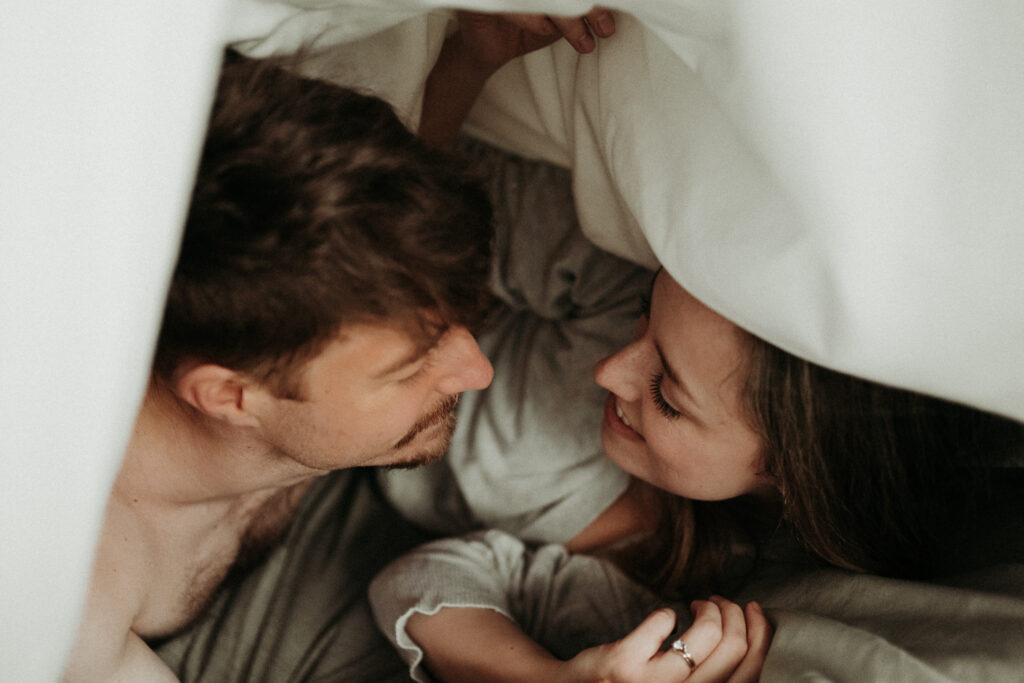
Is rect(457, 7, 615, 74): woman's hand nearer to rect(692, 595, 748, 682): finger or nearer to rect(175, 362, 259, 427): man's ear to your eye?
rect(175, 362, 259, 427): man's ear

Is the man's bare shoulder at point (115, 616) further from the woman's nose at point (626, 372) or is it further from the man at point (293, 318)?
the woman's nose at point (626, 372)

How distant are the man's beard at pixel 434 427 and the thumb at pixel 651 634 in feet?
0.95

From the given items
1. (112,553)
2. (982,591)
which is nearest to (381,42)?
(112,553)

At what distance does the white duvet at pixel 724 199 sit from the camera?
53 centimetres

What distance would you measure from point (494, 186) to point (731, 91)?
0.63 meters

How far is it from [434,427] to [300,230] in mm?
301

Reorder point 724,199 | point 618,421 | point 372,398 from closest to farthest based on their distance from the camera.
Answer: point 724,199 → point 372,398 → point 618,421

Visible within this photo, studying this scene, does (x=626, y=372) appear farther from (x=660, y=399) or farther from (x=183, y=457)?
(x=183, y=457)

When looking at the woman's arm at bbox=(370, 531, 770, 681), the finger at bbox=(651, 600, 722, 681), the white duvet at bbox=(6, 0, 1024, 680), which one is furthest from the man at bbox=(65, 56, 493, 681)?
the finger at bbox=(651, 600, 722, 681)

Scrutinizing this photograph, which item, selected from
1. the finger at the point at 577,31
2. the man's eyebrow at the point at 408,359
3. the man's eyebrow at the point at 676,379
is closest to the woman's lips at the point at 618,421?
the man's eyebrow at the point at 676,379

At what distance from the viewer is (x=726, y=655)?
2.93 ft

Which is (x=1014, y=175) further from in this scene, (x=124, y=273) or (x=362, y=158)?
(x=124, y=273)

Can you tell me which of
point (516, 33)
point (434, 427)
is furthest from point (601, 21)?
point (434, 427)

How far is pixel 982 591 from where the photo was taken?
2.87 feet
